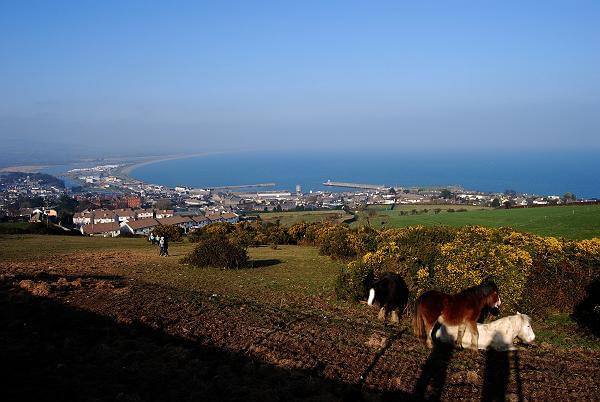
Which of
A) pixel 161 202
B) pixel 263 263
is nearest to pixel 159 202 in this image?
pixel 161 202

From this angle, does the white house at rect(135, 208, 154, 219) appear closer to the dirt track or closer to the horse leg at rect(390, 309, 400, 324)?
the dirt track

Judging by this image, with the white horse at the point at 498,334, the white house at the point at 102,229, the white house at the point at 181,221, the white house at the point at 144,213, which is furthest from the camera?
the white house at the point at 144,213

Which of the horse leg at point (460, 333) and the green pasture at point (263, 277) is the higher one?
the horse leg at point (460, 333)

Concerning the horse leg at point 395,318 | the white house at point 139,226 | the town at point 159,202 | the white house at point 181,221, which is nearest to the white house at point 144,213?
the town at point 159,202

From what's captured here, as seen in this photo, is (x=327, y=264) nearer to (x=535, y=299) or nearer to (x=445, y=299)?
(x=535, y=299)

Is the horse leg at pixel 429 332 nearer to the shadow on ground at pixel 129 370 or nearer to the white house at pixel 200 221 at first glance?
the shadow on ground at pixel 129 370

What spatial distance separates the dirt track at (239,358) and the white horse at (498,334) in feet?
0.91

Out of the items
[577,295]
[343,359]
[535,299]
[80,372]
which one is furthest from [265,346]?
[577,295]

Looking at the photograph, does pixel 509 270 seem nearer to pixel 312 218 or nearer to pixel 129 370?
pixel 129 370

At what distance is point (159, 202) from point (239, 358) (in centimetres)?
10761

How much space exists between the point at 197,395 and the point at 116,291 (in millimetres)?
7276

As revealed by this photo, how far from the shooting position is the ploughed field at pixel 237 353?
6.76 metres

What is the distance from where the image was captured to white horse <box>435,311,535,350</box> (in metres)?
8.94

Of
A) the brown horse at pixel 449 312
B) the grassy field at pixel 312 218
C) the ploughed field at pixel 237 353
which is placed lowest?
the grassy field at pixel 312 218
